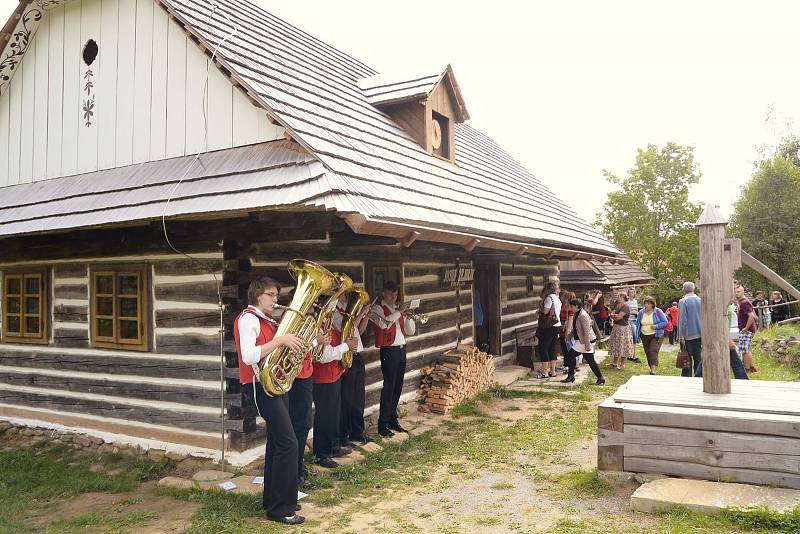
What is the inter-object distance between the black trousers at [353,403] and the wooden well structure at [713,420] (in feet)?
8.71

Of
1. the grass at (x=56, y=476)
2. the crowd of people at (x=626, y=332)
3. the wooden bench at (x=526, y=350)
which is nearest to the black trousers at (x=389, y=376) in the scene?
the grass at (x=56, y=476)

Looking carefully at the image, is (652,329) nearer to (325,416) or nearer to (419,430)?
(419,430)

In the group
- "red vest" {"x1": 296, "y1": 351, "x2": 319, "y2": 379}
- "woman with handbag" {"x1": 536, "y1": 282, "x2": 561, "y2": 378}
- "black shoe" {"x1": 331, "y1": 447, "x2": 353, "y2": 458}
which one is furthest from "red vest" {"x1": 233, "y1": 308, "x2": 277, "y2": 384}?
"woman with handbag" {"x1": 536, "y1": 282, "x2": 561, "y2": 378}

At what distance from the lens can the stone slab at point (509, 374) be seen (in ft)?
33.8

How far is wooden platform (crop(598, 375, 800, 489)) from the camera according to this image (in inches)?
182

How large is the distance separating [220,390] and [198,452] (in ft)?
2.33

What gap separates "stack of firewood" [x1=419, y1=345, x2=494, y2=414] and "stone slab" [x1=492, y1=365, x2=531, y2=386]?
111cm

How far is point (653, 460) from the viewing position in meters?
5.02

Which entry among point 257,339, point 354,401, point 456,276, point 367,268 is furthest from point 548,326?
point 257,339

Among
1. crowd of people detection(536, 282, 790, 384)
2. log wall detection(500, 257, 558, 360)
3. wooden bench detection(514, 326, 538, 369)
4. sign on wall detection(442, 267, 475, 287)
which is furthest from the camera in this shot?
log wall detection(500, 257, 558, 360)

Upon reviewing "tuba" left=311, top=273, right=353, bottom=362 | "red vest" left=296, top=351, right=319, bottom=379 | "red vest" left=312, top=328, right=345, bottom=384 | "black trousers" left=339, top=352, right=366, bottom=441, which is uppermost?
A: "tuba" left=311, top=273, right=353, bottom=362

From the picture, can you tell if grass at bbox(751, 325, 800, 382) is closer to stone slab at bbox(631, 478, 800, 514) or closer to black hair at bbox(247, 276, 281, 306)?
stone slab at bbox(631, 478, 800, 514)

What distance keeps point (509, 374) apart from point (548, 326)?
3.81 ft

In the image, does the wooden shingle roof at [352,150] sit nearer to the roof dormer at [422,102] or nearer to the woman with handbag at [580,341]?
the roof dormer at [422,102]
